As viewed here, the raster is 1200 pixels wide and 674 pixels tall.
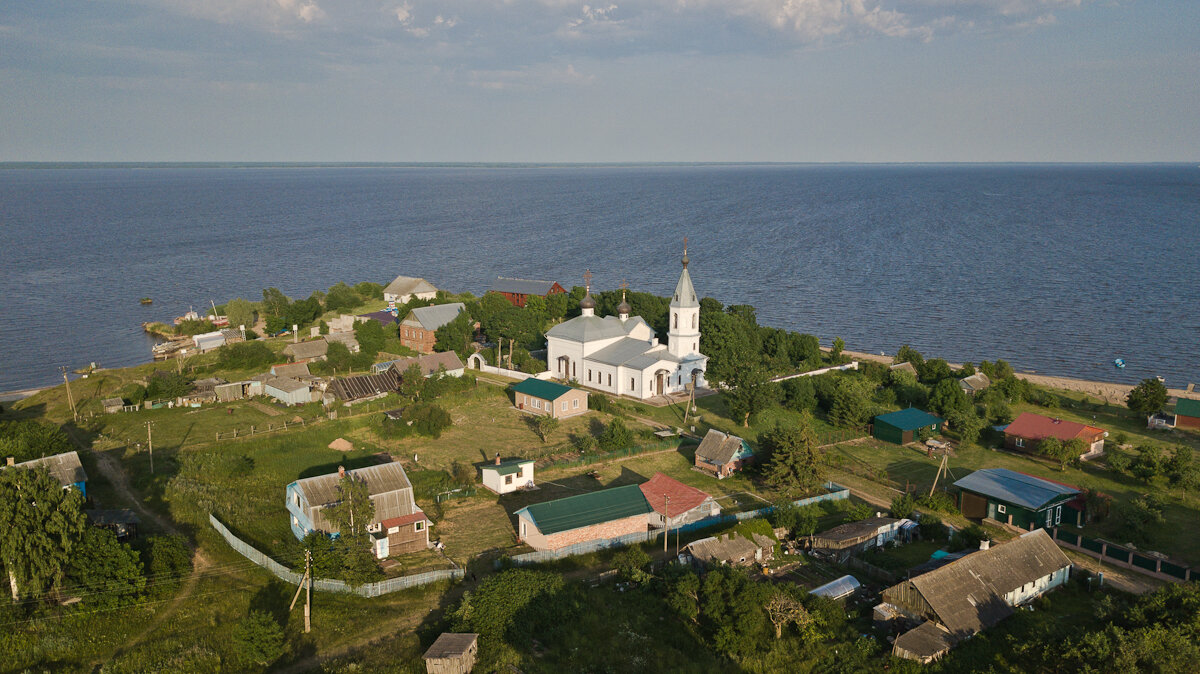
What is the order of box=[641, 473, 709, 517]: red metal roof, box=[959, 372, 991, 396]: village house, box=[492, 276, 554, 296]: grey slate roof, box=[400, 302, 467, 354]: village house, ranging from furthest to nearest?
box=[492, 276, 554, 296]: grey slate roof → box=[400, 302, 467, 354]: village house → box=[959, 372, 991, 396]: village house → box=[641, 473, 709, 517]: red metal roof

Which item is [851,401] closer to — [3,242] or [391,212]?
[3,242]

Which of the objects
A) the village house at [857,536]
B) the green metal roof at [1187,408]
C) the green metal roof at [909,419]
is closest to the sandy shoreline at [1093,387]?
the green metal roof at [1187,408]

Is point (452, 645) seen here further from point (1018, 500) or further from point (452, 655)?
point (1018, 500)

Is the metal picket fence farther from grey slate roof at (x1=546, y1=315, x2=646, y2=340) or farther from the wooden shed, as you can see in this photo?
grey slate roof at (x1=546, y1=315, x2=646, y2=340)

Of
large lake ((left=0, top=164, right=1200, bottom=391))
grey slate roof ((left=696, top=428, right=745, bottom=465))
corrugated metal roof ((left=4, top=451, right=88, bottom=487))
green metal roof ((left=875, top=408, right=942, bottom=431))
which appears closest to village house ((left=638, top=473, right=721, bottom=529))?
grey slate roof ((left=696, top=428, right=745, bottom=465))

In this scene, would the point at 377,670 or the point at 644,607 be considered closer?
the point at 377,670

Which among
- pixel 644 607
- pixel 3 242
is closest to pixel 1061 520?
pixel 644 607

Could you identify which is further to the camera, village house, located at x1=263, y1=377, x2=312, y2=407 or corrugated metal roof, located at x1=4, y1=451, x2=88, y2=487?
village house, located at x1=263, y1=377, x2=312, y2=407

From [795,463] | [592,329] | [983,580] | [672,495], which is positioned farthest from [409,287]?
[983,580]
